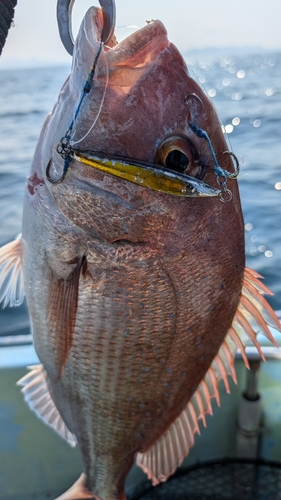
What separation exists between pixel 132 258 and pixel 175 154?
0.32 metres

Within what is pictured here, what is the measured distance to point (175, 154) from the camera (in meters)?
1.22

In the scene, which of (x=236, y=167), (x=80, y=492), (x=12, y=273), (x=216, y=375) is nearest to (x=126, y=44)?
(x=236, y=167)

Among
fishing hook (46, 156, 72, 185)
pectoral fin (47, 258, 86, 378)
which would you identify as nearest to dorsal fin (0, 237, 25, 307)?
pectoral fin (47, 258, 86, 378)

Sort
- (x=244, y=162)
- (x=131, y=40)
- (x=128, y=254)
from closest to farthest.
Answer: (x=131, y=40) < (x=128, y=254) < (x=244, y=162)

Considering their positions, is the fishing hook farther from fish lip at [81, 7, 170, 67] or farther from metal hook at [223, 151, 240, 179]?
metal hook at [223, 151, 240, 179]

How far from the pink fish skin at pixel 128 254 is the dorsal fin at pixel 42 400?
16 centimetres

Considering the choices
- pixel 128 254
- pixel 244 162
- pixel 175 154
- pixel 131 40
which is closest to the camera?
pixel 131 40

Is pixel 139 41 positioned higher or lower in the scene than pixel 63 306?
higher

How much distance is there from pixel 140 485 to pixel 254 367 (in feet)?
2.93

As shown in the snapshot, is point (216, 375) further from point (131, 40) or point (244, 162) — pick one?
point (244, 162)

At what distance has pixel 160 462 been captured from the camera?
5.91 feet

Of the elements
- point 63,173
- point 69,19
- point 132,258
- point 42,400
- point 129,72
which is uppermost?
point 69,19

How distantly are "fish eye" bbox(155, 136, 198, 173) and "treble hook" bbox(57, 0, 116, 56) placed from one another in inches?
11.8

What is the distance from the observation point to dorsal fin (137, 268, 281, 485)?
1576 mm
